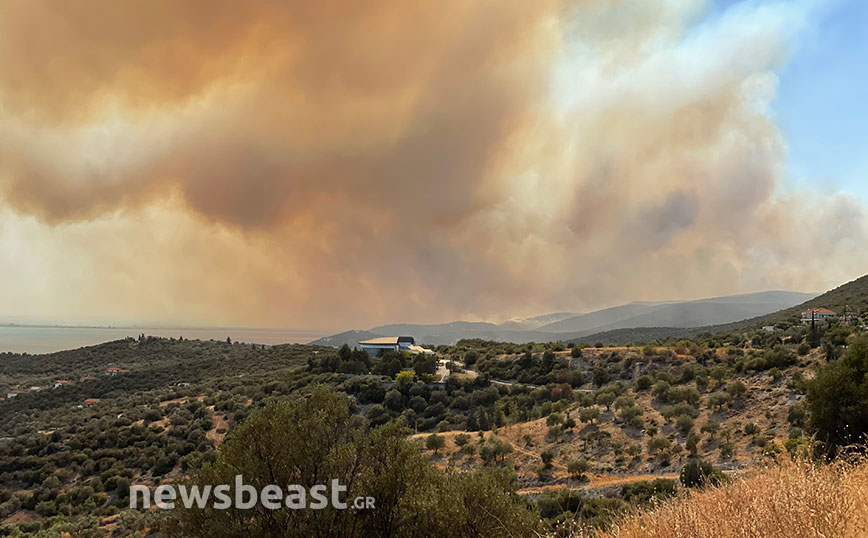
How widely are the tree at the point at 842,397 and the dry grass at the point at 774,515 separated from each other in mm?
19459

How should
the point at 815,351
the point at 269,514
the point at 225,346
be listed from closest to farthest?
the point at 269,514 < the point at 815,351 < the point at 225,346

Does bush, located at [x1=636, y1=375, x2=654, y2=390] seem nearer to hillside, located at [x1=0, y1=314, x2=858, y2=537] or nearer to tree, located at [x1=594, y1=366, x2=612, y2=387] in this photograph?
hillside, located at [x1=0, y1=314, x2=858, y2=537]

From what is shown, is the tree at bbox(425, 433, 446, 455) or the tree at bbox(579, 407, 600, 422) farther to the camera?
the tree at bbox(579, 407, 600, 422)

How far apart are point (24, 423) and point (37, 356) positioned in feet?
231

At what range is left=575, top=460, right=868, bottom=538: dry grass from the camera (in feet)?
14.5

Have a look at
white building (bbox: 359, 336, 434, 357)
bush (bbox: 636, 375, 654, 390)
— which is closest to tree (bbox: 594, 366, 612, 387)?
bush (bbox: 636, 375, 654, 390)

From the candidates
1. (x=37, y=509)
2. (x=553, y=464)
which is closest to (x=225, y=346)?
(x=37, y=509)

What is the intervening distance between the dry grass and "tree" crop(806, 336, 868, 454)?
1946 cm

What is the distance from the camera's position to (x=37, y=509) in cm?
3300

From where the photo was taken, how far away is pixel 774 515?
479 cm

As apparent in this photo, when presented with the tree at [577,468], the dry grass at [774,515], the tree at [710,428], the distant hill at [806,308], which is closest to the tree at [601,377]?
the tree at [710,428]

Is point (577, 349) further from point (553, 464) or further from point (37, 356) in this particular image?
point (37, 356)

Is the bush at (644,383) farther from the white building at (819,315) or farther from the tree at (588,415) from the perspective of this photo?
the white building at (819,315)

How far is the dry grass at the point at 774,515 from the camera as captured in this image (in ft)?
14.5
